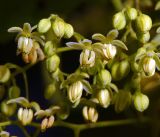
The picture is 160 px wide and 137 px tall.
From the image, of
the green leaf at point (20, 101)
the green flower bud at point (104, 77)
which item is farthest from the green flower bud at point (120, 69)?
the green leaf at point (20, 101)

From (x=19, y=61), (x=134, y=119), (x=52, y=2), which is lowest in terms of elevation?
(x=134, y=119)

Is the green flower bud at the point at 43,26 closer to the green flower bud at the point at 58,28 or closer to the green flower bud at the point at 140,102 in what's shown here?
the green flower bud at the point at 58,28

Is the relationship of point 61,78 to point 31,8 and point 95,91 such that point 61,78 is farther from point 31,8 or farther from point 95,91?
point 31,8

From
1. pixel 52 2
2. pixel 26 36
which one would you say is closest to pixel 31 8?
pixel 52 2

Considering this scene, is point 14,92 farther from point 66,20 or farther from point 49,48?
point 66,20

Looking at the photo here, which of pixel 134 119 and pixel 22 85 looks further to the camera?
pixel 22 85

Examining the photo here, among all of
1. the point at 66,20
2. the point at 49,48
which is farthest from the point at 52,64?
the point at 66,20

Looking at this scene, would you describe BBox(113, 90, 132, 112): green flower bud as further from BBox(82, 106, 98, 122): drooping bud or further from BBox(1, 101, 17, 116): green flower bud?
BBox(1, 101, 17, 116): green flower bud
